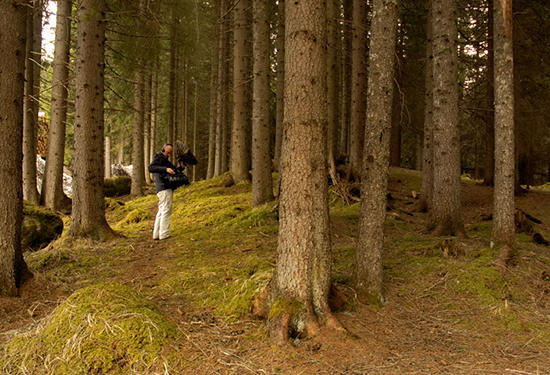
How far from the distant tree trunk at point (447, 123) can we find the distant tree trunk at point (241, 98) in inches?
226

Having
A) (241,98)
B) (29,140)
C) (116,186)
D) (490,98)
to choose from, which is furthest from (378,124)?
(116,186)

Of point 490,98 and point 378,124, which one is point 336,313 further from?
point 490,98

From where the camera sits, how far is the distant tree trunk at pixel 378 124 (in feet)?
14.1

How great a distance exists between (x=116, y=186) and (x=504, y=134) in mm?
15443

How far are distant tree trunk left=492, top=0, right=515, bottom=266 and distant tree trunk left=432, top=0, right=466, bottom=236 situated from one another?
140 centimetres

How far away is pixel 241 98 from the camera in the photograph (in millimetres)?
12500

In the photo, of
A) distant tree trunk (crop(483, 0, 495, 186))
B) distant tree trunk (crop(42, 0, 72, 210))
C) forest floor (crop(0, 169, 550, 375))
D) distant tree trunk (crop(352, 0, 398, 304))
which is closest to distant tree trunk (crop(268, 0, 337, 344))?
forest floor (crop(0, 169, 550, 375))

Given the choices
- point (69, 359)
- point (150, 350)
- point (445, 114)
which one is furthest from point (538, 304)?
point (69, 359)

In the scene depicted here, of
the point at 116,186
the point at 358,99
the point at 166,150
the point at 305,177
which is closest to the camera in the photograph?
the point at 305,177

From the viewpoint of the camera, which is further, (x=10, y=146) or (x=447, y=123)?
(x=447, y=123)

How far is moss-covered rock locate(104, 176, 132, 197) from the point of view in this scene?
54.9ft

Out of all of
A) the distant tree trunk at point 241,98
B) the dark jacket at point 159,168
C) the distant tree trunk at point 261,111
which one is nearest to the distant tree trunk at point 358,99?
the distant tree trunk at point 261,111

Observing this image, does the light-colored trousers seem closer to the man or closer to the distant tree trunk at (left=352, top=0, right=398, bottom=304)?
the man

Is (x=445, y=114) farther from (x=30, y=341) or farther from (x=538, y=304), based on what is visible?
(x=30, y=341)
